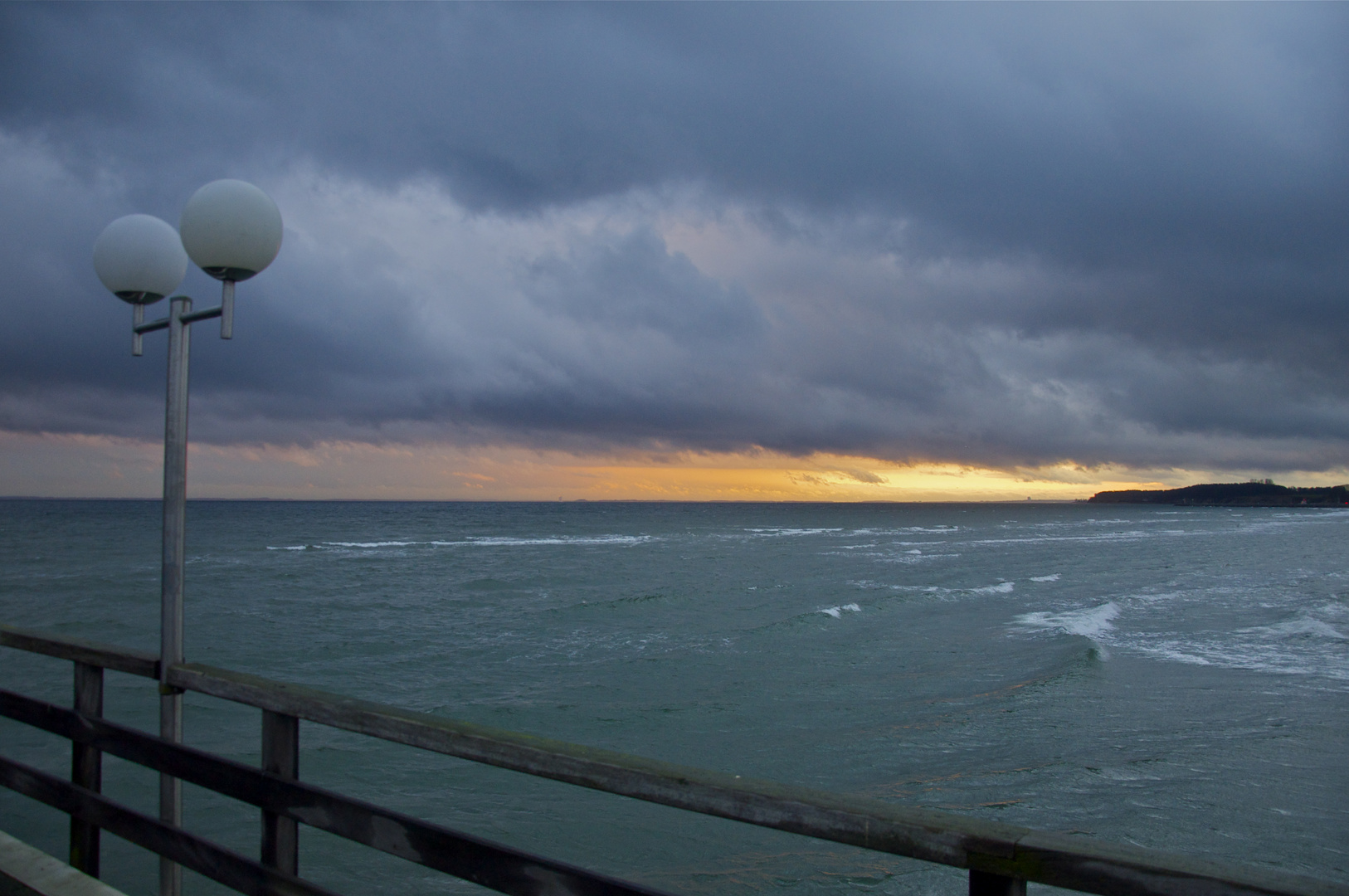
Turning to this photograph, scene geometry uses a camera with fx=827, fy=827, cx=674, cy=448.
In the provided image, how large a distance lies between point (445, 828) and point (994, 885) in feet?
4.69

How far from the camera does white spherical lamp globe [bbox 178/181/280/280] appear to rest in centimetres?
338

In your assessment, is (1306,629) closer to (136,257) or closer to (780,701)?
(780,701)

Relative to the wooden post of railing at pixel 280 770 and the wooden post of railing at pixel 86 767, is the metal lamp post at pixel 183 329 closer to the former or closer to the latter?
the wooden post of railing at pixel 86 767

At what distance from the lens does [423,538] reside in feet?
192

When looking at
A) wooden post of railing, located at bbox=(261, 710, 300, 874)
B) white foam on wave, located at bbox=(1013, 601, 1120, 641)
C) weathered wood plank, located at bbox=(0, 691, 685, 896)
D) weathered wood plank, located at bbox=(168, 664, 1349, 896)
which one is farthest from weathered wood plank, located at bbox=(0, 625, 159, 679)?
white foam on wave, located at bbox=(1013, 601, 1120, 641)

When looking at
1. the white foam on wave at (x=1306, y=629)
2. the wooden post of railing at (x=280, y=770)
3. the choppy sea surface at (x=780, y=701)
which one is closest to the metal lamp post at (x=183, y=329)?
the wooden post of railing at (x=280, y=770)

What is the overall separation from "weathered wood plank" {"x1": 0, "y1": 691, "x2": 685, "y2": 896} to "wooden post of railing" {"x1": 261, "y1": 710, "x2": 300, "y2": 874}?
0.04 m

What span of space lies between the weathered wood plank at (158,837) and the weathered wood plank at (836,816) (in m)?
0.55

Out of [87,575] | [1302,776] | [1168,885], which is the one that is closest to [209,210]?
[1168,885]

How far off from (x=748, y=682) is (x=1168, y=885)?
1112 cm

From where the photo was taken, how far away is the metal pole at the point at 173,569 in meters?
3.29

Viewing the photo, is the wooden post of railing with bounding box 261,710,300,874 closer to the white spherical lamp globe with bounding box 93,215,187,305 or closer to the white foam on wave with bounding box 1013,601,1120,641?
the white spherical lamp globe with bounding box 93,215,187,305

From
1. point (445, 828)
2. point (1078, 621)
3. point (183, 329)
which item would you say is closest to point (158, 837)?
point (445, 828)

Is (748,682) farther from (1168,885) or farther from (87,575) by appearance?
(87,575)
